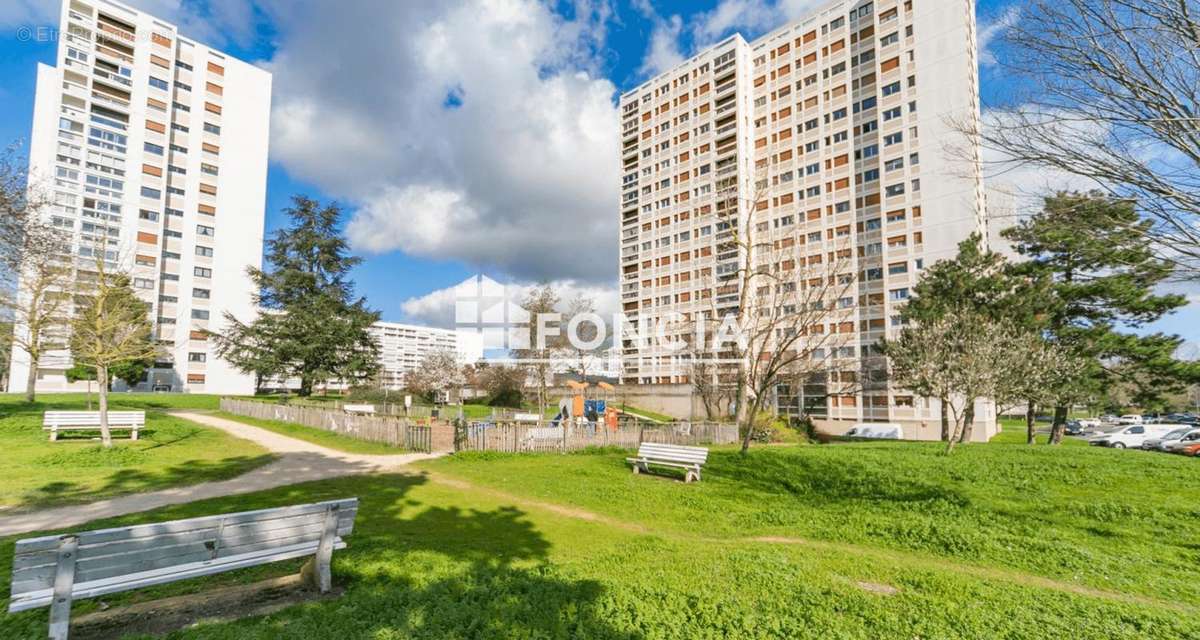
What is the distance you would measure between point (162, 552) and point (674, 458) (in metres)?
9.35

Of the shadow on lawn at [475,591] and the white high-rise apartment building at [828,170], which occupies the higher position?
the white high-rise apartment building at [828,170]

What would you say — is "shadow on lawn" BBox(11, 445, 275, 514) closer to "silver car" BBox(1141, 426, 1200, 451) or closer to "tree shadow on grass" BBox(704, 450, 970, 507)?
"tree shadow on grass" BBox(704, 450, 970, 507)

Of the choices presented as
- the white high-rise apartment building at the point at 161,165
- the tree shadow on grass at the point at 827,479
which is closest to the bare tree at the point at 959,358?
the tree shadow on grass at the point at 827,479

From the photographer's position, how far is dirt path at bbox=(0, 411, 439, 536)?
22.8ft

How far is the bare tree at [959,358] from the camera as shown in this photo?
53.4ft

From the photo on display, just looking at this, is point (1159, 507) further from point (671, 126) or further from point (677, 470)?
point (671, 126)

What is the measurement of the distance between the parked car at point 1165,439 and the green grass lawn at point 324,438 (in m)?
36.6

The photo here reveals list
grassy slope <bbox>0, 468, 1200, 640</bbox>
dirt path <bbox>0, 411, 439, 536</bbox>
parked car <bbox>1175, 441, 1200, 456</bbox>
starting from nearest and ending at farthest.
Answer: grassy slope <bbox>0, 468, 1200, 640</bbox>
dirt path <bbox>0, 411, 439, 536</bbox>
parked car <bbox>1175, 441, 1200, 456</bbox>

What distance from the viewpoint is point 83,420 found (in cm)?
1379

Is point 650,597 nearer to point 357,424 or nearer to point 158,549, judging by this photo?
point 158,549

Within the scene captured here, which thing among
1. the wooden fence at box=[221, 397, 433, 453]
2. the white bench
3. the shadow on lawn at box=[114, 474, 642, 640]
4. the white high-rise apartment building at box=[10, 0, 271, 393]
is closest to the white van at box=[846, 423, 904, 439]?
the wooden fence at box=[221, 397, 433, 453]

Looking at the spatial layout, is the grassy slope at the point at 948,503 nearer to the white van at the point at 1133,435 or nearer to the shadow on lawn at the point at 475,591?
the shadow on lawn at the point at 475,591

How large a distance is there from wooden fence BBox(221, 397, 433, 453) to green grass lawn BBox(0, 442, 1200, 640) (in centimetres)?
429

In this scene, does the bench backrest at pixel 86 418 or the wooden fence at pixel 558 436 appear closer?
the bench backrest at pixel 86 418
